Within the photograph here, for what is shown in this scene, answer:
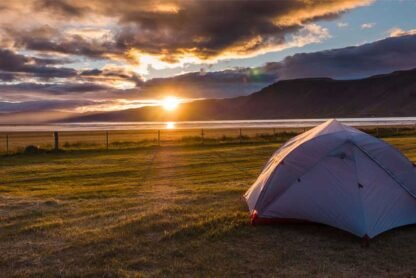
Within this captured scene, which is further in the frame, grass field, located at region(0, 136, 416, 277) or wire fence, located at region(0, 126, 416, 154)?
wire fence, located at region(0, 126, 416, 154)

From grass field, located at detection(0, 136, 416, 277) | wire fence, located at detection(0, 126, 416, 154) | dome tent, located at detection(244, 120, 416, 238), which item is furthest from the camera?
wire fence, located at detection(0, 126, 416, 154)

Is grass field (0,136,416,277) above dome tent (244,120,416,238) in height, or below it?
below

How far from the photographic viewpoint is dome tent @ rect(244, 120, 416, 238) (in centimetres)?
884

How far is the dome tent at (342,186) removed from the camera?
29.0ft

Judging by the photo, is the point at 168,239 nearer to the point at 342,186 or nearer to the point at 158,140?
the point at 342,186

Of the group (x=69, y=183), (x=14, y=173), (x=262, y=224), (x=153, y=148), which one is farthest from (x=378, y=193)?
(x=153, y=148)

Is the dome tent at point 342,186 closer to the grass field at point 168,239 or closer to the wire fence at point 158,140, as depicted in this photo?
the grass field at point 168,239

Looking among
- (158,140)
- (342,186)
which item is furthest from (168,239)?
(158,140)

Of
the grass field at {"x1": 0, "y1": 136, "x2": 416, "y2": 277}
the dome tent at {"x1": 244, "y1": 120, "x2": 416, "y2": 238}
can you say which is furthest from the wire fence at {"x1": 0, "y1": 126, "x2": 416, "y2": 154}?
the dome tent at {"x1": 244, "y1": 120, "x2": 416, "y2": 238}

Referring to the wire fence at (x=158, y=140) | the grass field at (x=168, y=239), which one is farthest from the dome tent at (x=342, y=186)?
the wire fence at (x=158, y=140)

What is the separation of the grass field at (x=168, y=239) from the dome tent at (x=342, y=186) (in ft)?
1.09

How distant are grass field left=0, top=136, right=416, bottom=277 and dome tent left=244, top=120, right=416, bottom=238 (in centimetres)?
33

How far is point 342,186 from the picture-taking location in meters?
9.07

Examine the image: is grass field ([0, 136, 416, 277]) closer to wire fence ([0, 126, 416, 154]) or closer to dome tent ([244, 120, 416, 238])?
dome tent ([244, 120, 416, 238])
